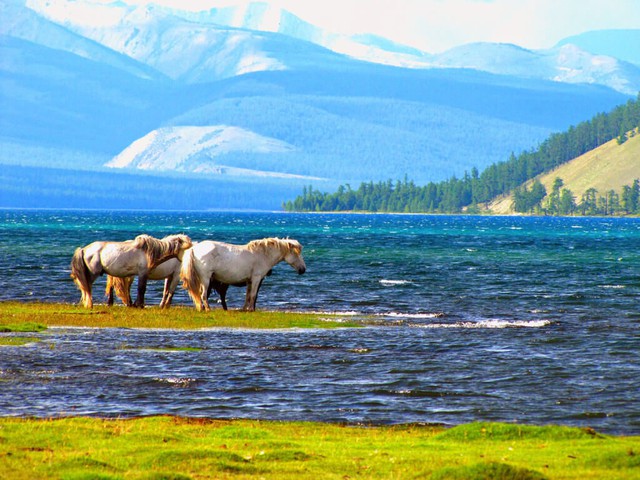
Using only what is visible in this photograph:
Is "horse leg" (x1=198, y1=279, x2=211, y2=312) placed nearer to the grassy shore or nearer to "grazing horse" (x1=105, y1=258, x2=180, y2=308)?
"grazing horse" (x1=105, y1=258, x2=180, y2=308)

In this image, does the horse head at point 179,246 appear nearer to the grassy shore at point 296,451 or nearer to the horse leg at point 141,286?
the horse leg at point 141,286

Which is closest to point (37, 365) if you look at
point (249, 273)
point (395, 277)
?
point (249, 273)

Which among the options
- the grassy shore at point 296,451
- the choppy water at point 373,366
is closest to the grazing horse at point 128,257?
the choppy water at point 373,366

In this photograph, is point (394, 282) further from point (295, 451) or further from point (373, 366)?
point (295, 451)

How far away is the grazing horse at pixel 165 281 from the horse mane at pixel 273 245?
3.20 meters

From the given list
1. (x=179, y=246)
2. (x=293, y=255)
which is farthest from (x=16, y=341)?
(x=293, y=255)

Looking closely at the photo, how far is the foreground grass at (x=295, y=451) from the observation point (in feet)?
66.1

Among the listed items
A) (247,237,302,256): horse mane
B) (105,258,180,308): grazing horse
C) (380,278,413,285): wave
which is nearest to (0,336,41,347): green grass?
(105,258,180,308): grazing horse

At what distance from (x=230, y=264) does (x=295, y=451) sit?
2564 cm

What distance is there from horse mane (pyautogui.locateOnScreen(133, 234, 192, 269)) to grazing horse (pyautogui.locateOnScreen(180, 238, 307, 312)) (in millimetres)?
981

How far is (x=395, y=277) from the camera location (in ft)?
287

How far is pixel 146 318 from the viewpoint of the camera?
45.8 metres

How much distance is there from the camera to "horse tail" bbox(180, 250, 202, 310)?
47.1 meters

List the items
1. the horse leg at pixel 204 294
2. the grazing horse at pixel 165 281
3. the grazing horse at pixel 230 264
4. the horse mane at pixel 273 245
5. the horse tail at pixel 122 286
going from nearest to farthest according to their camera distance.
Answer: the grazing horse at pixel 230 264 < the horse leg at pixel 204 294 < the horse mane at pixel 273 245 < the grazing horse at pixel 165 281 < the horse tail at pixel 122 286
